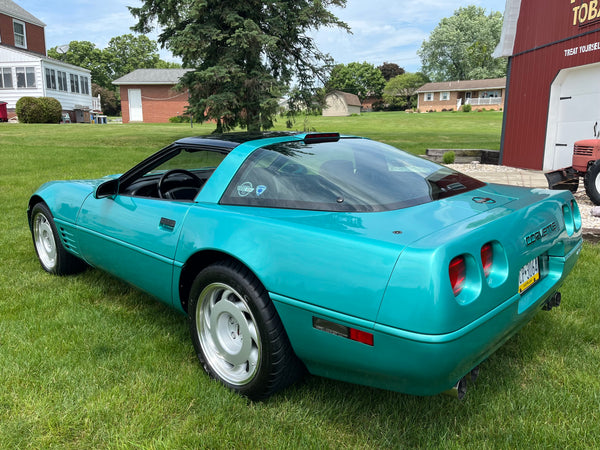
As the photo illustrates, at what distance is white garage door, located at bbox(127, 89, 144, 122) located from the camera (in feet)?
146

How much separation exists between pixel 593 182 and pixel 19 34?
130ft

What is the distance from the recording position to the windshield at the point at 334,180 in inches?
91.4

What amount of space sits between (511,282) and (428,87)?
68.2 metres

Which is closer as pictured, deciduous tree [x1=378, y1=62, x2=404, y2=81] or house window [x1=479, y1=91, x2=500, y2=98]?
house window [x1=479, y1=91, x2=500, y2=98]

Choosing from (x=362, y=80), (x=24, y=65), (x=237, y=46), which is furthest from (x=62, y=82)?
(x=362, y=80)

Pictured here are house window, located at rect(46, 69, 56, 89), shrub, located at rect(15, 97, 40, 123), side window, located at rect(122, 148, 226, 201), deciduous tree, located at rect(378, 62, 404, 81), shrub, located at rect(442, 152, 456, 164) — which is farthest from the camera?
deciduous tree, located at rect(378, 62, 404, 81)

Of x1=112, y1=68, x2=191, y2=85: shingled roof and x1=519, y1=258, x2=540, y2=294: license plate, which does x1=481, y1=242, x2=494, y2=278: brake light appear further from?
x1=112, y1=68, x2=191, y2=85: shingled roof

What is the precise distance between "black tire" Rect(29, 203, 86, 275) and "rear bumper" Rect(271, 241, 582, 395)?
2608 millimetres

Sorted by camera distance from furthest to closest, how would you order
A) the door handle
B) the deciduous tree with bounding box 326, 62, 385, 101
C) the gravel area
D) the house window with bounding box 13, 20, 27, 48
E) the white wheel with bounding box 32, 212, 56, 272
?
the deciduous tree with bounding box 326, 62, 385, 101 < the house window with bounding box 13, 20, 27, 48 < the gravel area < the white wheel with bounding box 32, 212, 56, 272 < the door handle

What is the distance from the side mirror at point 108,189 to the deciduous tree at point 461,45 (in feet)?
230

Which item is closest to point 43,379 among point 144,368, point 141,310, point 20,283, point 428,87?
point 144,368

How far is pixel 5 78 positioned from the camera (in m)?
33.2

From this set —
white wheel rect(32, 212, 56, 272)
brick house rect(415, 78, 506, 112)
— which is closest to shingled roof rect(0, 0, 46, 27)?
white wheel rect(32, 212, 56, 272)

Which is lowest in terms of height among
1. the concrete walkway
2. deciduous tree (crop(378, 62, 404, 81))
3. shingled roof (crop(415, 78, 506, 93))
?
the concrete walkway
